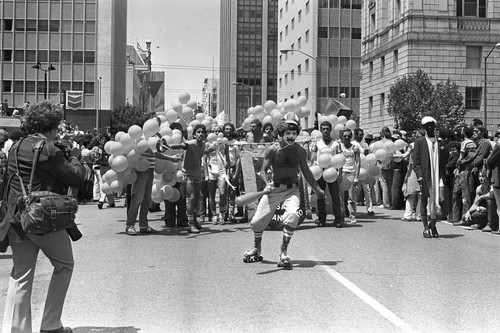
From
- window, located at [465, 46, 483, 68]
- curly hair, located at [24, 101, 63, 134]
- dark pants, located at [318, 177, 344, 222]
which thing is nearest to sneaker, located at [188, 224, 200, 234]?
dark pants, located at [318, 177, 344, 222]

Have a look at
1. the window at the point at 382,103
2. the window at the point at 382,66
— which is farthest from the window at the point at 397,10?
the window at the point at 382,103

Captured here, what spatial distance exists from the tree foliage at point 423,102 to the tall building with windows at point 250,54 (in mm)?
77931

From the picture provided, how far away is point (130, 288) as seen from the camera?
24.6 ft

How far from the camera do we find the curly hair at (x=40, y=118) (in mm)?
5402

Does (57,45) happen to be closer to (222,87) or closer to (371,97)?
(371,97)

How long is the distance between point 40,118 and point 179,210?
8.00m

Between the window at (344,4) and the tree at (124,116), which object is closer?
the window at (344,4)

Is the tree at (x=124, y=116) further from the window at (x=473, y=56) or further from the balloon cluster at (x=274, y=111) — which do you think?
the balloon cluster at (x=274, y=111)

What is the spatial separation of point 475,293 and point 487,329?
4.80ft

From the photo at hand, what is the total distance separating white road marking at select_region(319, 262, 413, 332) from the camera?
596cm

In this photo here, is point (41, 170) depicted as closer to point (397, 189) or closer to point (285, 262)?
point (285, 262)

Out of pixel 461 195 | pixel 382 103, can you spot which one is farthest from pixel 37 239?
pixel 382 103

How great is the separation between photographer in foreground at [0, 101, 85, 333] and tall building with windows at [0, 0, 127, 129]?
75638mm

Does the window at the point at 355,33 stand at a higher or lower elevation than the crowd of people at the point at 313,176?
higher
